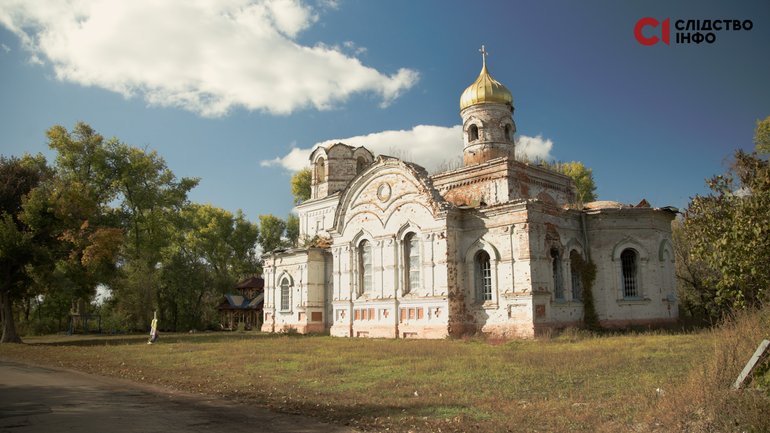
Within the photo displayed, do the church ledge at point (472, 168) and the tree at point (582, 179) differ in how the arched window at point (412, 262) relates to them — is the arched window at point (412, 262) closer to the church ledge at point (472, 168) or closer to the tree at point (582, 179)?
the church ledge at point (472, 168)

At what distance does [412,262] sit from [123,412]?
55.1ft

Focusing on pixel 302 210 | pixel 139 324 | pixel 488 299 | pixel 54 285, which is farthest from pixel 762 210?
pixel 139 324

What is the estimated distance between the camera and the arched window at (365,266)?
87.0 feet

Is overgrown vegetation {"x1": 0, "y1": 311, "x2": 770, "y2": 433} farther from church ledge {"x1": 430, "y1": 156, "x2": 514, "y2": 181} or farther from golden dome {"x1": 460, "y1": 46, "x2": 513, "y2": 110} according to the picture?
golden dome {"x1": 460, "y1": 46, "x2": 513, "y2": 110}

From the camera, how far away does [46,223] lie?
1008 inches

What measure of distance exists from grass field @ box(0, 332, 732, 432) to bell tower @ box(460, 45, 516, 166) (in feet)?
33.6

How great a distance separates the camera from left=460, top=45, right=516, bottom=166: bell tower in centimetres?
2703

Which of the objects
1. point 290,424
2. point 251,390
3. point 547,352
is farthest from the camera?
point 547,352

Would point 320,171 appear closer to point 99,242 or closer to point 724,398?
point 99,242

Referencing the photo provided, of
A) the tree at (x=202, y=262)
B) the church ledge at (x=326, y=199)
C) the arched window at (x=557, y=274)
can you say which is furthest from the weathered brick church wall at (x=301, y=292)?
the arched window at (x=557, y=274)

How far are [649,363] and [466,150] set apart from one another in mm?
16689

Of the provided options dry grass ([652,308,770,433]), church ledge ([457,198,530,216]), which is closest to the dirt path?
dry grass ([652,308,770,433])

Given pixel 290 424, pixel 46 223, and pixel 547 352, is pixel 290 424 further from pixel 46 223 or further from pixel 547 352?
pixel 46 223

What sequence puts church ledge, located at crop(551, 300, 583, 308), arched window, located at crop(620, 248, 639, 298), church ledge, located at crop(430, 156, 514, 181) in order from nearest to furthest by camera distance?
1. church ledge, located at crop(551, 300, 583, 308)
2. arched window, located at crop(620, 248, 639, 298)
3. church ledge, located at crop(430, 156, 514, 181)
